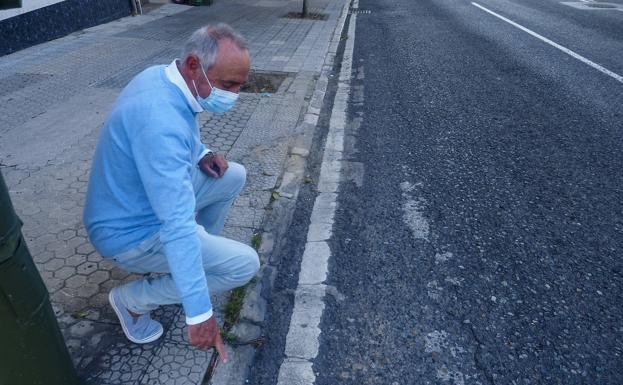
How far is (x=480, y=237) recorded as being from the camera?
349 cm

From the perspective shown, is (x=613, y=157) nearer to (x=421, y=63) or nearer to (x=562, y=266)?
(x=562, y=266)

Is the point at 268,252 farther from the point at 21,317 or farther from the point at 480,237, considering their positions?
the point at 21,317

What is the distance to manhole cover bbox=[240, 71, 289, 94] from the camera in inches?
260

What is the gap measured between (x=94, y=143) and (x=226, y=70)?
10.4 feet

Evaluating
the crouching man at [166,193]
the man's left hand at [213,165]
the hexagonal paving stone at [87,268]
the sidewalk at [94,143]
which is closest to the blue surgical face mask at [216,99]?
the crouching man at [166,193]

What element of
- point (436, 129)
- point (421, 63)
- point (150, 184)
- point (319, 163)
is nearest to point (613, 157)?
point (436, 129)

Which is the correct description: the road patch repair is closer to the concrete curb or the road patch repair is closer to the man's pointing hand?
the concrete curb

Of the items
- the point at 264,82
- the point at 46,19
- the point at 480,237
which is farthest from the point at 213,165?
the point at 46,19

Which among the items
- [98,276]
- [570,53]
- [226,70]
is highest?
[226,70]

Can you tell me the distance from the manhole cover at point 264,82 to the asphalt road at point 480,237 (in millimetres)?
1305

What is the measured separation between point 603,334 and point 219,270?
7.37 ft

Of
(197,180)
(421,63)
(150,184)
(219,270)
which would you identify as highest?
(150,184)

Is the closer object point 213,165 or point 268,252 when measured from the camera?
point 213,165

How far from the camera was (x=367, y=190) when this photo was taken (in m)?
4.14
